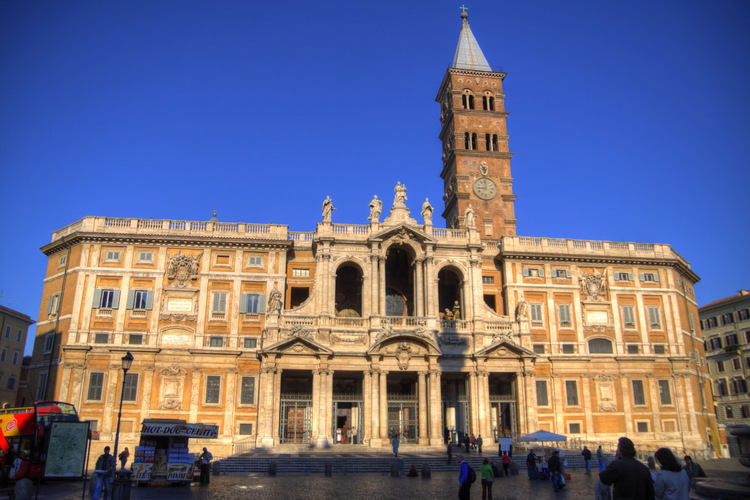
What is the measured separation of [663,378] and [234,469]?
109ft

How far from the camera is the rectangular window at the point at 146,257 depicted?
44.2 metres

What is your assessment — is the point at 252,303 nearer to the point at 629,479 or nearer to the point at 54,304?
the point at 54,304

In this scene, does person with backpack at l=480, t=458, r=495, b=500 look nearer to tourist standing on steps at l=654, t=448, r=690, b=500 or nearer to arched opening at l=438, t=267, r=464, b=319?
tourist standing on steps at l=654, t=448, r=690, b=500

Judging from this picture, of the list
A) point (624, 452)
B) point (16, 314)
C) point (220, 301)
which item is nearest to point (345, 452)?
point (220, 301)

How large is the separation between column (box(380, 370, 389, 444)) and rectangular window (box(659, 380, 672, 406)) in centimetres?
2156

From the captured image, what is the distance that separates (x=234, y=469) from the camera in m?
31.9

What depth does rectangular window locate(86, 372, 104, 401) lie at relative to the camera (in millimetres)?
40812

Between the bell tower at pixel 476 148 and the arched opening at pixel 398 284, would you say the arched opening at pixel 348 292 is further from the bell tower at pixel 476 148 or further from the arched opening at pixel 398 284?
the bell tower at pixel 476 148

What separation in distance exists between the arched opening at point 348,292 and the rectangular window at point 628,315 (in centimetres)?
2081

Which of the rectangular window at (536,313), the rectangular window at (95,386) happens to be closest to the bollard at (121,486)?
the rectangular window at (95,386)

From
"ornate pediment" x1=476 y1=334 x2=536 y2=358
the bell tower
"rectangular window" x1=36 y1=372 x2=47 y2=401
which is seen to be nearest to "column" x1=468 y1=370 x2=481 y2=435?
"ornate pediment" x1=476 y1=334 x2=536 y2=358

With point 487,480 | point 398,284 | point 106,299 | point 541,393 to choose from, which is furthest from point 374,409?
point 487,480

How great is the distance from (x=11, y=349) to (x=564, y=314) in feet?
178

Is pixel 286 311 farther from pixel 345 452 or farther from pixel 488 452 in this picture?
pixel 488 452
